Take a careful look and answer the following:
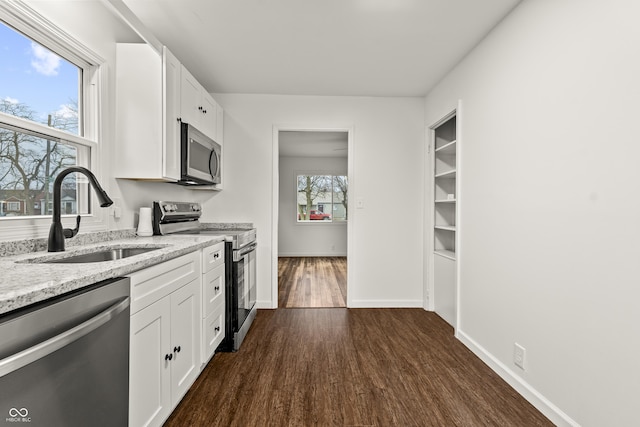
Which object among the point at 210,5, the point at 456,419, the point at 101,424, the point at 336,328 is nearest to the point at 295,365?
the point at 336,328

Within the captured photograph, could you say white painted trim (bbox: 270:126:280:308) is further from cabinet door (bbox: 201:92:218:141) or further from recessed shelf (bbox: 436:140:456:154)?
recessed shelf (bbox: 436:140:456:154)

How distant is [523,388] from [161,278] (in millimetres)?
2153

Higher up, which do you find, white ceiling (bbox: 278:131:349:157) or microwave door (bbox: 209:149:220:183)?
white ceiling (bbox: 278:131:349:157)

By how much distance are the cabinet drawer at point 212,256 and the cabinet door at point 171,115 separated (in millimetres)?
609

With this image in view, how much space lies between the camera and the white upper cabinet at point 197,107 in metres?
2.47

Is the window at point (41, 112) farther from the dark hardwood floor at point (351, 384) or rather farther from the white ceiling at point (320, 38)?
the dark hardwood floor at point (351, 384)

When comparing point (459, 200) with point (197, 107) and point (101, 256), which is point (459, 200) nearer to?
point (197, 107)

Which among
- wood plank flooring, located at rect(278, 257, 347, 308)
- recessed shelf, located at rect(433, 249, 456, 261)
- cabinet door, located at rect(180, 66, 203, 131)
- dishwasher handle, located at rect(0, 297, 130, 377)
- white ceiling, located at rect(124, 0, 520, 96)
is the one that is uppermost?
white ceiling, located at rect(124, 0, 520, 96)

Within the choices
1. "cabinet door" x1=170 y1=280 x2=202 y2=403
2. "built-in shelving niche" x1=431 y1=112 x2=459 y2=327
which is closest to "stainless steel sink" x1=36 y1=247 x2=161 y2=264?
"cabinet door" x1=170 y1=280 x2=202 y2=403

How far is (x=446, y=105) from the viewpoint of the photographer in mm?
3031

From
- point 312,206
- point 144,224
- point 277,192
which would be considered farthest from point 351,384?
point 312,206

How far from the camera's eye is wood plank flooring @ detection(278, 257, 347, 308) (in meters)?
3.85

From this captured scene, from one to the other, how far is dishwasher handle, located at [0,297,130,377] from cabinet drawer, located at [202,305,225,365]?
3.26ft

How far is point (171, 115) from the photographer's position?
226 cm
